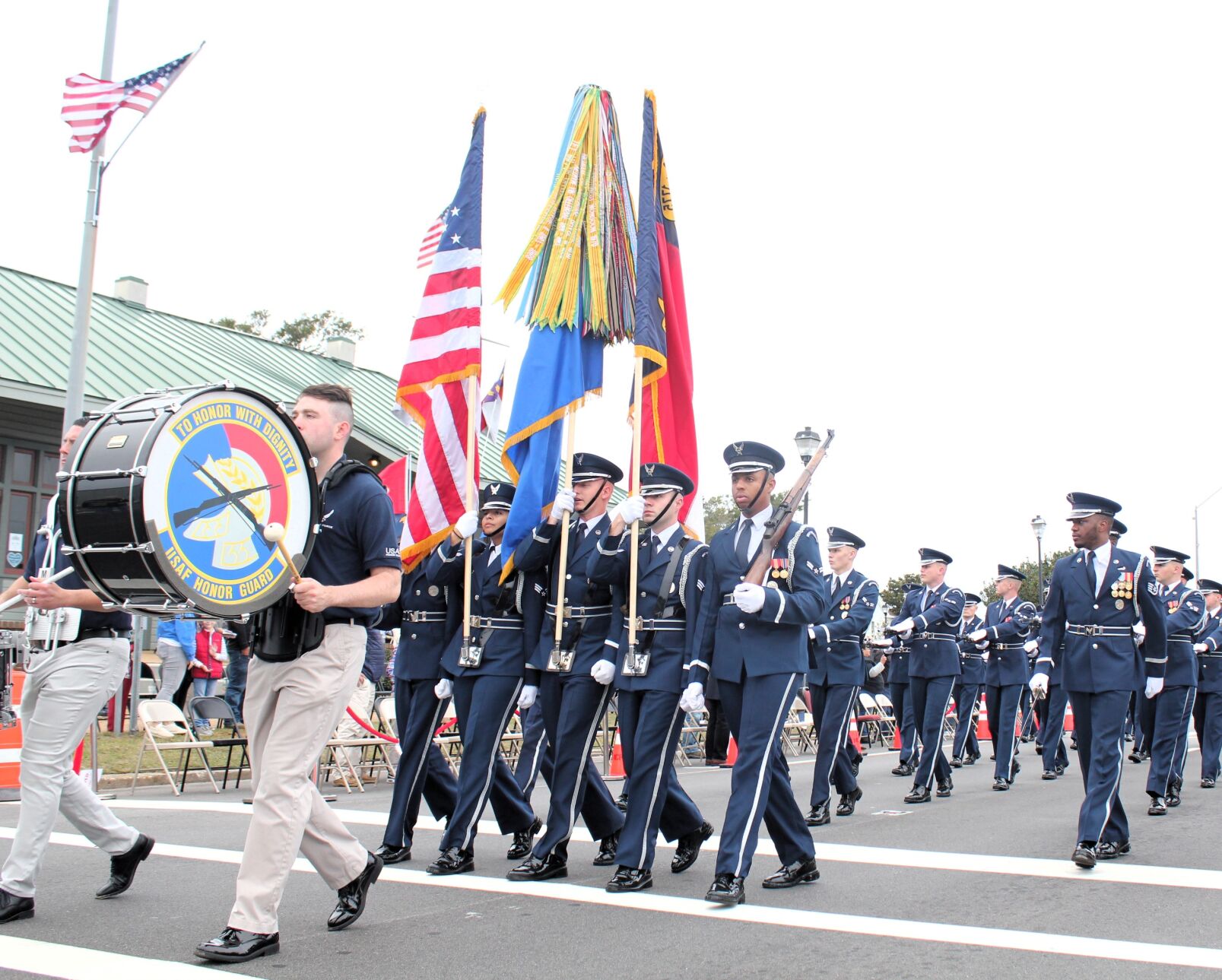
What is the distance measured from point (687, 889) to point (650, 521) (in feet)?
6.80

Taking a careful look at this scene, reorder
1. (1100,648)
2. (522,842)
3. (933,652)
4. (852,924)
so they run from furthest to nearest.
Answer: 1. (933,652)
2. (1100,648)
3. (522,842)
4. (852,924)

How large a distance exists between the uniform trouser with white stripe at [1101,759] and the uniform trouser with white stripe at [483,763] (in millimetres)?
3323

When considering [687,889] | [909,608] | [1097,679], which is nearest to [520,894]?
[687,889]

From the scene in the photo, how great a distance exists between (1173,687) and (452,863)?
8.09m

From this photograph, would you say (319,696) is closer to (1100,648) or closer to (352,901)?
(352,901)

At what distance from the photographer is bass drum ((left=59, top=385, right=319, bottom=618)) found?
470 centimetres

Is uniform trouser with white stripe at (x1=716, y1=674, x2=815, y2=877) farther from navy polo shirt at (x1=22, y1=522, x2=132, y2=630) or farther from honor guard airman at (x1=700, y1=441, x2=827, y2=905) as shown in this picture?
navy polo shirt at (x1=22, y1=522, x2=132, y2=630)

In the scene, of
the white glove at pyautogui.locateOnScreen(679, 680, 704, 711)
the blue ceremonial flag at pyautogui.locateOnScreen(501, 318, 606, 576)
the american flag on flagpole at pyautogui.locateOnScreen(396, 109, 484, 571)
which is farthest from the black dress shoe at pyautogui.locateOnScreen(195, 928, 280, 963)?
the blue ceremonial flag at pyautogui.locateOnScreen(501, 318, 606, 576)

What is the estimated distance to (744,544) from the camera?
273 inches

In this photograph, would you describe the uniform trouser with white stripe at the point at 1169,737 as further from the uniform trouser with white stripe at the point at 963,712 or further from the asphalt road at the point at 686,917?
the uniform trouser with white stripe at the point at 963,712

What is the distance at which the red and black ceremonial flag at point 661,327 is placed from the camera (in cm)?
814

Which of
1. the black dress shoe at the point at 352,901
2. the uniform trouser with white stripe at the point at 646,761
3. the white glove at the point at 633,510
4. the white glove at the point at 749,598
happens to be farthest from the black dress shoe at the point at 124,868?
the white glove at the point at 749,598

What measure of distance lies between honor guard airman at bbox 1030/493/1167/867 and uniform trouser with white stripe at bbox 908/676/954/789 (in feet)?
9.20

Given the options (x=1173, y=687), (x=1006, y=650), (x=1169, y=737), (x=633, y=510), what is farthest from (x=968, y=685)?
(x=633, y=510)
